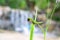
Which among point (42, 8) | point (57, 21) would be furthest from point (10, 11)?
point (57, 21)

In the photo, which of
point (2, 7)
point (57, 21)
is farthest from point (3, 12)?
point (57, 21)

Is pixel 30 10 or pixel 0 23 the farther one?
pixel 30 10

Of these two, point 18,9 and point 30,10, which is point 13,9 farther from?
point 30,10

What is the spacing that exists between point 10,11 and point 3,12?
0.12m

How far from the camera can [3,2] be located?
291 centimetres

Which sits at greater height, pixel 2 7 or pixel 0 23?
pixel 2 7

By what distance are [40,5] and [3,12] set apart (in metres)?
0.66

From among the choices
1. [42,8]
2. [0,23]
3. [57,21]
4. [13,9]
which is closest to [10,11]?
[13,9]

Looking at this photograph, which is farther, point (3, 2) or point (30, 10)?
point (30, 10)

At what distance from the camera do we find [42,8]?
Answer: 2.92 metres

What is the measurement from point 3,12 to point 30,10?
49 centimetres

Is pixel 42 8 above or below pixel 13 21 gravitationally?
above

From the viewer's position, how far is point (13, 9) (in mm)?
3000

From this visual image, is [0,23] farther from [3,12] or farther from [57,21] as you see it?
[57,21]
